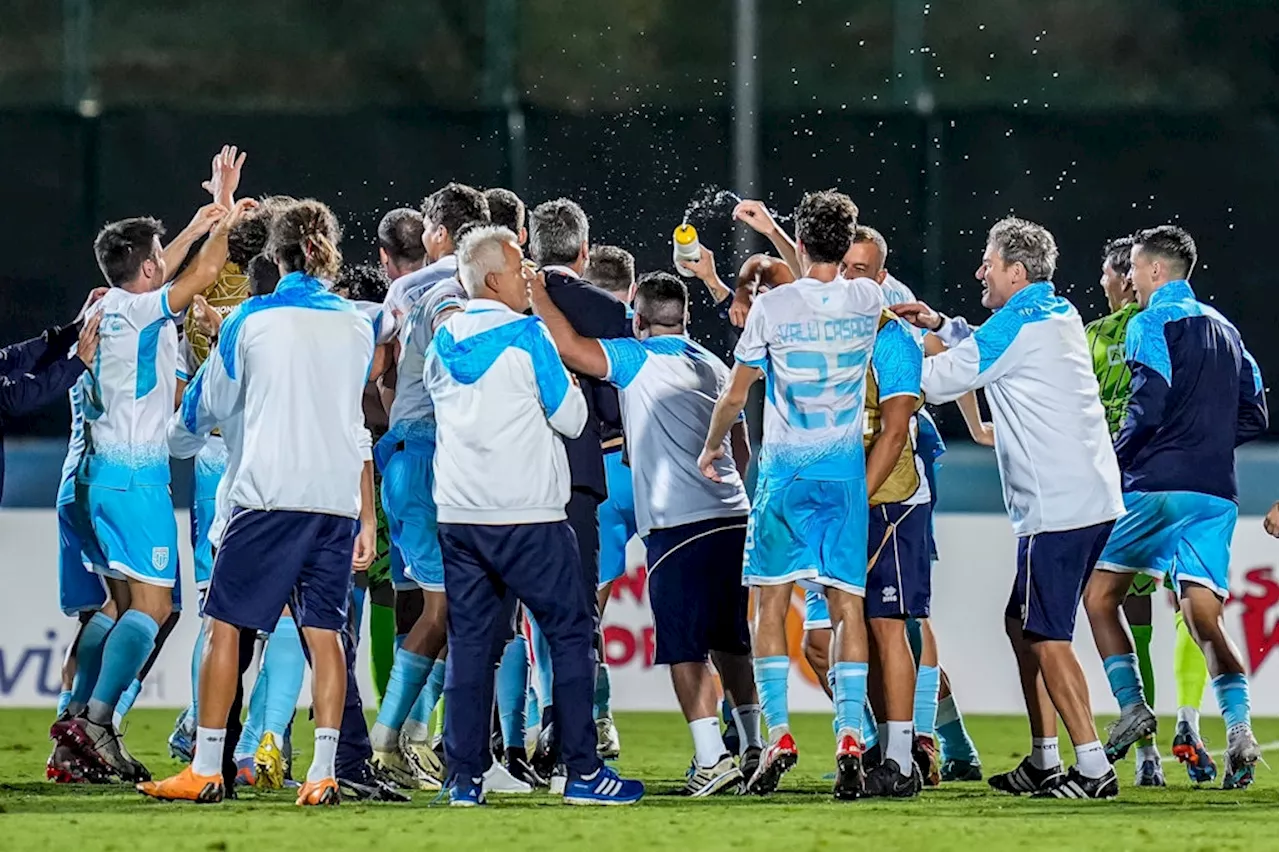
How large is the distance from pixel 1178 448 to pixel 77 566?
4299 mm

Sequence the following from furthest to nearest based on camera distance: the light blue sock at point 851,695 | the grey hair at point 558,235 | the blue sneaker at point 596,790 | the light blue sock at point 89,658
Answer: the light blue sock at point 89,658, the grey hair at point 558,235, the light blue sock at point 851,695, the blue sneaker at point 596,790

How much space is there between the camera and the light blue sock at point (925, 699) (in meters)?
8.37

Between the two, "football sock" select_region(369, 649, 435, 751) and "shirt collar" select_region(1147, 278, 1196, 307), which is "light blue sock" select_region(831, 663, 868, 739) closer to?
"football sock" select_region(369, 649, 435, 751)

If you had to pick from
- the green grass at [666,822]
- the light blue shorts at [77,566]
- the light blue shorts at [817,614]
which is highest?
the light blue shorts at [77,566]

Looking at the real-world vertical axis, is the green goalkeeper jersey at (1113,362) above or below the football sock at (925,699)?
above

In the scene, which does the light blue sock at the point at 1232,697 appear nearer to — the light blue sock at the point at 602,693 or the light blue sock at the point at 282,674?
the light blue sock at the point at 602,693

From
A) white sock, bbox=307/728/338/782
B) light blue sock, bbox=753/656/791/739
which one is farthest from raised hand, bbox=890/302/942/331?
white sock, bbox=307/728/338/782

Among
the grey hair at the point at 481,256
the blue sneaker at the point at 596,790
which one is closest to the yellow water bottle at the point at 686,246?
the grey hair at the point at 481,256

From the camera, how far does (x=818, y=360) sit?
7.52 m

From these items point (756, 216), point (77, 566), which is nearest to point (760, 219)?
point (756, 216)

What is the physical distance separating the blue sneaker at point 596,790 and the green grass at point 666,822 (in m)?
0.06

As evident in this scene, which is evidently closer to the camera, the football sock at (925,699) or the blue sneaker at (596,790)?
the blue sneaker at (596,790)

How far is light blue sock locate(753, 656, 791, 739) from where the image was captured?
7488 mm

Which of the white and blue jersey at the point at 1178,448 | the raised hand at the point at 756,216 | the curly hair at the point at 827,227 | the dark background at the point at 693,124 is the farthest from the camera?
the dark background at the point at 693,124
